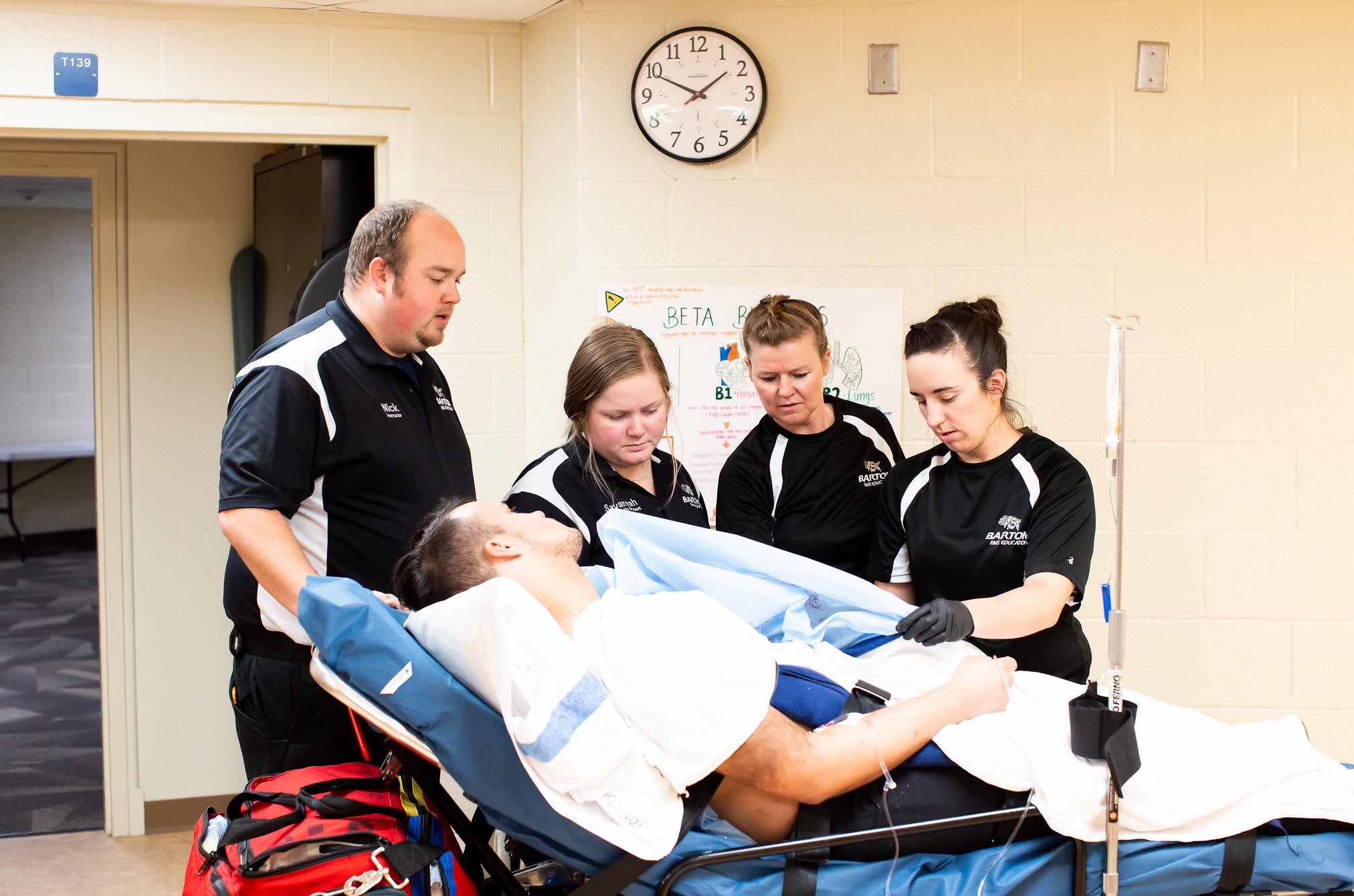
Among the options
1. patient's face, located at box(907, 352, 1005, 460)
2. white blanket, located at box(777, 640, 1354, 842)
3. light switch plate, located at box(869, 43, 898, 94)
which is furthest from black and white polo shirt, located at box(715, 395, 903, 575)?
light switch plate, located at box(869, 43, 898, 94)

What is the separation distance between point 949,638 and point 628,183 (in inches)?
61.9

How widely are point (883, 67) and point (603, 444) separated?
139 cm

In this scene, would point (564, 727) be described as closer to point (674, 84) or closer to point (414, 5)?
point (674, 84)

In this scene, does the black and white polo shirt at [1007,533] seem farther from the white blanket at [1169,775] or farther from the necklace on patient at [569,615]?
the necklace on patient at [569,615]

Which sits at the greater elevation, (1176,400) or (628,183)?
(628,183)

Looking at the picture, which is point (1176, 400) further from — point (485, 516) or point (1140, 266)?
point (485, 516)

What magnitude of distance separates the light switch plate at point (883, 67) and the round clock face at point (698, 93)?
0.28 m

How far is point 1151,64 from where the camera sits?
2.91 metres

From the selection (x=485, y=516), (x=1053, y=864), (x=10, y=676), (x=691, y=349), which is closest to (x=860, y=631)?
(x=1053, y=864)

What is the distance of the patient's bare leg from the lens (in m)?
1.55

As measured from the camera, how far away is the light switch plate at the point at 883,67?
9.50ft

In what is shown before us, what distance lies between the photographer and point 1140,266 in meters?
2.94

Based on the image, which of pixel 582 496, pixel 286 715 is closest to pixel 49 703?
pixel 286 715

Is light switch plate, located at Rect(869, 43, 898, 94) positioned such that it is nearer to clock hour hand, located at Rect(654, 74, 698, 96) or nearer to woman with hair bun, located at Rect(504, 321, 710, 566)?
clock hour hand, located at Rect(654, 74, 698, 96)
